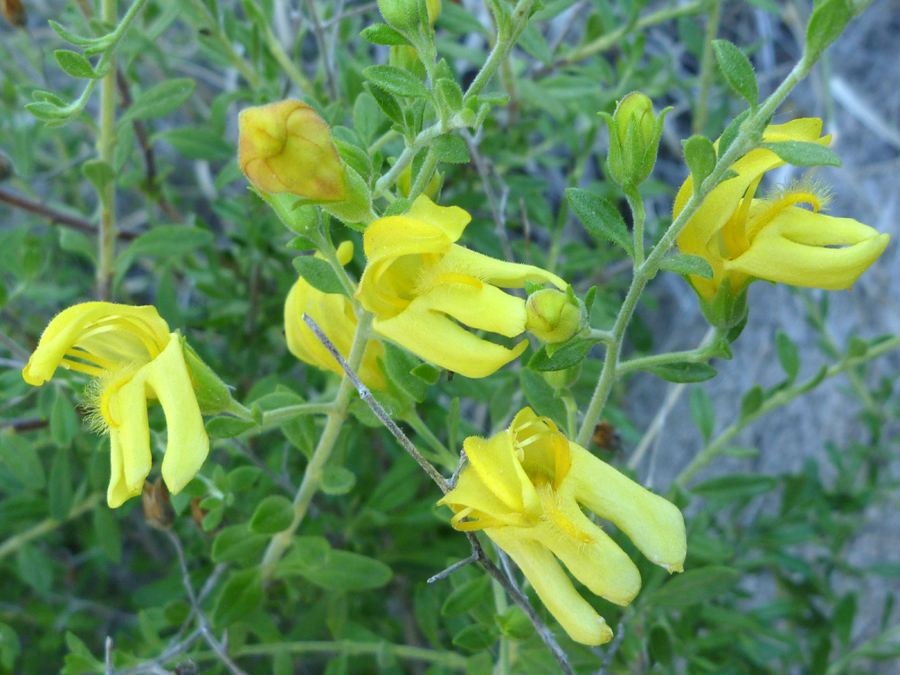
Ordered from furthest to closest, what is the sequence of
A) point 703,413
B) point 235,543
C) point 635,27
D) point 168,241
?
1. point 635,27
2. point 703,413
3. point 168,241
4. point 235,543

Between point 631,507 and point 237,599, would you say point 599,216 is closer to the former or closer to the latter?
point 631,507

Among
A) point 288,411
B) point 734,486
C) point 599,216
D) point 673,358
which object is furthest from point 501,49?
point 734,486

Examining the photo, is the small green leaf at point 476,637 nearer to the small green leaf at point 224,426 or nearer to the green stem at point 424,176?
the small green leaf at point 224,426

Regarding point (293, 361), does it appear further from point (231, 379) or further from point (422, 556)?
point (422, 556)

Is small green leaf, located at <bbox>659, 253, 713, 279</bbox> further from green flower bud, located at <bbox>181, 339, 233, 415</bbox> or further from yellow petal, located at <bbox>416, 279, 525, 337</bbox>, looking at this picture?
green flower bud, located at <bbox>181, 339, 233, 415</bbox>

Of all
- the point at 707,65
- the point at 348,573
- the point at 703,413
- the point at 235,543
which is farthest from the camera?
the point at 707,65

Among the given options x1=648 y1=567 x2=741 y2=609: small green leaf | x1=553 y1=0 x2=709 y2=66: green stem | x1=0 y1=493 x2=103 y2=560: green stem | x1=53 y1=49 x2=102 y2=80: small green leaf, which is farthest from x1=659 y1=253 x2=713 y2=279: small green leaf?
x1=0 y1=493 x2=103 y2=560: green stem

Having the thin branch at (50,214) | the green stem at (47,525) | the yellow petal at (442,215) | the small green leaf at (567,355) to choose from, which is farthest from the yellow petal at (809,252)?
the thin branch at (50,214)
